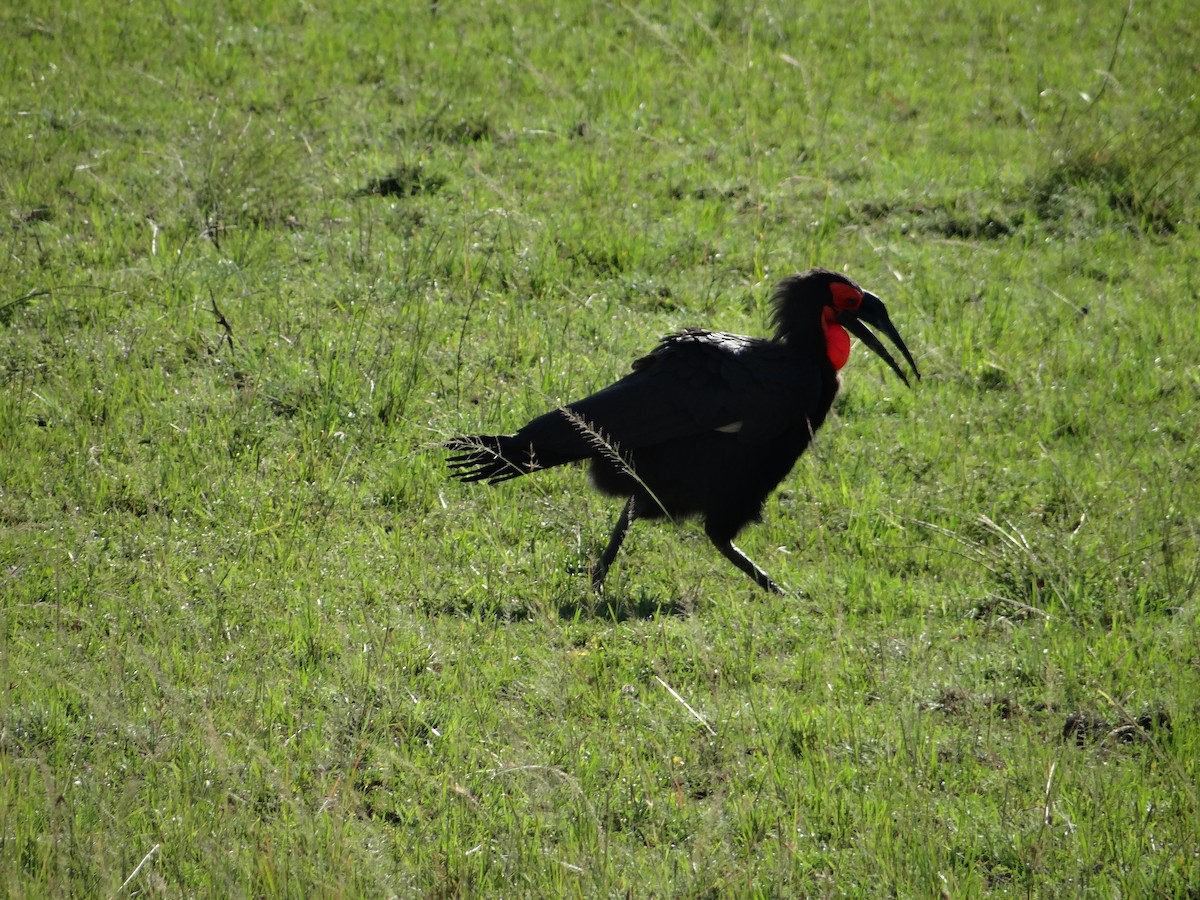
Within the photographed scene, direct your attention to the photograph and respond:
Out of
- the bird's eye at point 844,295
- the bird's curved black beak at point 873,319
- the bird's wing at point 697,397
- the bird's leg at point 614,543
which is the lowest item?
the bird's leg at point 614,543

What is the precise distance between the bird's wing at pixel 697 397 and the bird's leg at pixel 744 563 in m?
0.40

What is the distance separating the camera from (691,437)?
16.6ft

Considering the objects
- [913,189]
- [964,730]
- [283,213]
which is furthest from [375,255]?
[964,730]

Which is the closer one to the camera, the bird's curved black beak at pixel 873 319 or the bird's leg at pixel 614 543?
the bird's leg at pixel 614 543

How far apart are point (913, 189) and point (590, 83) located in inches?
88.8

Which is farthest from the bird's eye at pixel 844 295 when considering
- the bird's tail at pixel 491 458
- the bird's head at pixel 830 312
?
Answer: the bird's tail at pixel 491 458

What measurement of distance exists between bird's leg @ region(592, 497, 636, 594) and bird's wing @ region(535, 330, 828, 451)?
9.7 inches

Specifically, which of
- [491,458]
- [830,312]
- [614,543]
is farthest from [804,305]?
[491,458]

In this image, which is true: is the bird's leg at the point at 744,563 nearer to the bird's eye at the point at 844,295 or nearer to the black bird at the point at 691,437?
the black bird at the point at 691,437

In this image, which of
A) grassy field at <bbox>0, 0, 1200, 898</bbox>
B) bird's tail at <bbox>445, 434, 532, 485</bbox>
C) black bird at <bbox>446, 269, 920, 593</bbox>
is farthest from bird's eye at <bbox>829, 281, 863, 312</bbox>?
bird's tail at <bbox>445, 434, 532, 485</bbox>

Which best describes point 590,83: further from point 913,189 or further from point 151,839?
point 151,839

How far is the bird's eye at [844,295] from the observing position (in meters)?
5.34

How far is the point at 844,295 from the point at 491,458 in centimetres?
159

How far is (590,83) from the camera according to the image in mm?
8812
